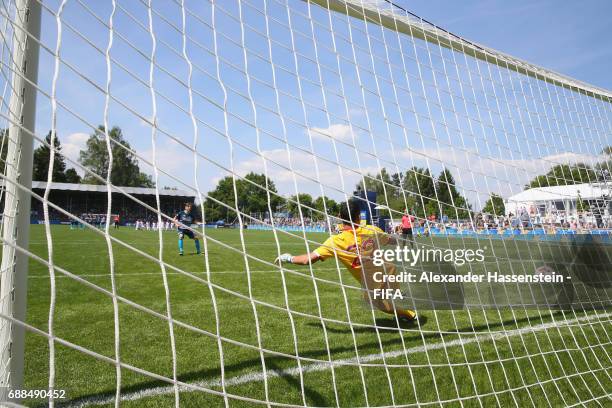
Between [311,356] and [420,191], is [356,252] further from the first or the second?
[311,356]

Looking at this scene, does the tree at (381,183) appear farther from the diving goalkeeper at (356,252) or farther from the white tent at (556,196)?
the white tent at (556,196)

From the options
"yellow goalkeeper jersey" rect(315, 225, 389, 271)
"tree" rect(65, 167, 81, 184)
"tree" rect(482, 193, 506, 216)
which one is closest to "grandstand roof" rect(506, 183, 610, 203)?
"tree" rect(482, 193, 506, 216)

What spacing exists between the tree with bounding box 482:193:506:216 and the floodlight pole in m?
3.66

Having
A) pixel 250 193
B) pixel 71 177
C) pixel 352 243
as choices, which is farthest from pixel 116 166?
pixel 352 243

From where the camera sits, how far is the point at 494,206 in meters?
3.98

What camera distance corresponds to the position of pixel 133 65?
7.51 ft

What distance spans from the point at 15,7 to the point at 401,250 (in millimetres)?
3508

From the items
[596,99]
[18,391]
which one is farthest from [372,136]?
[596,99]

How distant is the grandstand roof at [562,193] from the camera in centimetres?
435

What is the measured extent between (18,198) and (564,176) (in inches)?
208

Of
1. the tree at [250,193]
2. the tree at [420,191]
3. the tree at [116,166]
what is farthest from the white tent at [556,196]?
the tree at [116,166]

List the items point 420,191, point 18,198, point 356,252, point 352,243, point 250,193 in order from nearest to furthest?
point 18,198 < point 420,191 < point 356,252 < point 352,243 < point 250,193

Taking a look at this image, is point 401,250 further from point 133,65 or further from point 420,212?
point 133,65

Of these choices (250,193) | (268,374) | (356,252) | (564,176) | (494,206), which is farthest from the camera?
(250,193)
